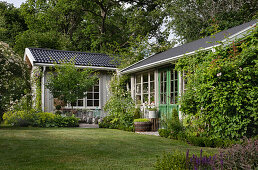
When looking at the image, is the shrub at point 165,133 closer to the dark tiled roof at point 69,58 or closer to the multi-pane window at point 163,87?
the multi-pane window at point 163,87

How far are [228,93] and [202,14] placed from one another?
1564 centimetres

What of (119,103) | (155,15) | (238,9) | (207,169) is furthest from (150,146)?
(155,15)

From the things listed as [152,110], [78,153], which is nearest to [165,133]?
[152,110]

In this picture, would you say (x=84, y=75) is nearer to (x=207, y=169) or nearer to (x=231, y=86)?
(x=231, y=86)

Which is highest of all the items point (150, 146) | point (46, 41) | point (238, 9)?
point (238, 9)

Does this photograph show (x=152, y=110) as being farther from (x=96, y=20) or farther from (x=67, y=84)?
(x=96, y=20)

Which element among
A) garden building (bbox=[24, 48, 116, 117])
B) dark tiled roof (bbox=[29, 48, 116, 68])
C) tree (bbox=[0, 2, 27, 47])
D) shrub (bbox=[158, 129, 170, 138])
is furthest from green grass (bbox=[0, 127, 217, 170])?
tree (bbox=[0, 2, 27, 47])

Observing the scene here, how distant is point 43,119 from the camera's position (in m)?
12.2

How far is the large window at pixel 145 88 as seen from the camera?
38.3 ft

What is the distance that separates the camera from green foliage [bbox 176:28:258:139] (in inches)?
253

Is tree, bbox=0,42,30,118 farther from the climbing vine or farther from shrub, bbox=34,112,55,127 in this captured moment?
the climbing vine

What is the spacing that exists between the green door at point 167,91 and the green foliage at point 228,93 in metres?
2.31

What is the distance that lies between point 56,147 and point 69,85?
22.2ft

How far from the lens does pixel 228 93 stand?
6598mm
